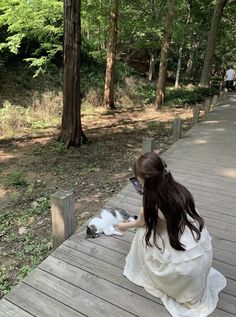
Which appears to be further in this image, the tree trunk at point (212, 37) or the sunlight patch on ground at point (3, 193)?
the tree trunk at point (212, 37)

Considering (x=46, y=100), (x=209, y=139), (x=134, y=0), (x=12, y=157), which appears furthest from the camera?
(x=134, y=0)

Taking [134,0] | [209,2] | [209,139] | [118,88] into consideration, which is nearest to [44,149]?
[209,139]

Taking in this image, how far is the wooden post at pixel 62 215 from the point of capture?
3.19 meters

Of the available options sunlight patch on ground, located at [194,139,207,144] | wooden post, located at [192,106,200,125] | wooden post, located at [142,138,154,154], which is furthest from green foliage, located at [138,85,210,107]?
wooden post, located at [142,138,154,154]

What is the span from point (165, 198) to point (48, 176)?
396 centimetres

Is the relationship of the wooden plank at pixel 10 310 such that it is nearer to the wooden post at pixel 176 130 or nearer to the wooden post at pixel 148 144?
the wooden post at pixel 148 144

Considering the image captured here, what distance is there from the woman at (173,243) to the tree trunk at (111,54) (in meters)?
9.57

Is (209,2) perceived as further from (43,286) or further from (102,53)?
(43,286)

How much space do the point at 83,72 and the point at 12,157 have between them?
889cm

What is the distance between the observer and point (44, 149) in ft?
23.9

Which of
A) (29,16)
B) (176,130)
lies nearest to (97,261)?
(176,130)

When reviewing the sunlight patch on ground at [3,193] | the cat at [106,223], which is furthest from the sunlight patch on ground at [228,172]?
the sunlight patch on ground at [3,193]

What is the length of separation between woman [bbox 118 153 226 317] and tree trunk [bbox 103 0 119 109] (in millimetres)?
9569

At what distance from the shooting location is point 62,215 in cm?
326
